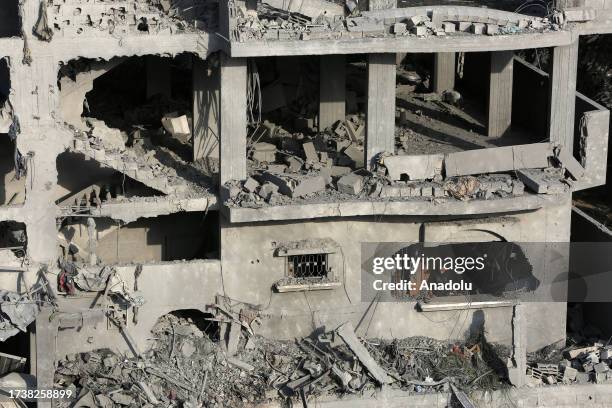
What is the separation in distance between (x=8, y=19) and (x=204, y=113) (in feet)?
16.1

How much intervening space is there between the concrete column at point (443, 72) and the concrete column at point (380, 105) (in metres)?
6.46

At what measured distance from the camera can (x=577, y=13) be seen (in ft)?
118

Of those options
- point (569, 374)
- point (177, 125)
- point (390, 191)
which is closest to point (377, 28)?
point (390, 191)

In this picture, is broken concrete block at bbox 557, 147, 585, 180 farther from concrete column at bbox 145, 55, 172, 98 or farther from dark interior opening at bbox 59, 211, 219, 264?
concrete column at bbox 145, 55, 172, 98

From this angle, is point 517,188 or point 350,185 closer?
point 350,185

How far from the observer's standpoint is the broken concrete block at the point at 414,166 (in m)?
35.9

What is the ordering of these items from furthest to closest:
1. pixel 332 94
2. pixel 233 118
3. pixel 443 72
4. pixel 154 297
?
pixel 443 72 < pixel 332 94 < pixel 154 297 < pixel 233 118

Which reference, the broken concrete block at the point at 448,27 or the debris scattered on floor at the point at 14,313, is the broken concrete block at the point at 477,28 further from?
the debris scattered on floor at the point at 14,313

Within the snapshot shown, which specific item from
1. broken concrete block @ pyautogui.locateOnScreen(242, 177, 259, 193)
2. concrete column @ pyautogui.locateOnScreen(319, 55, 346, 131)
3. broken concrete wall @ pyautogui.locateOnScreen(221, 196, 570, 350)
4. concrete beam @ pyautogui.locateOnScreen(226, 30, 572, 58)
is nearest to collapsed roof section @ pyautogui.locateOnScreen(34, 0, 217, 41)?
concrete beam @ pyautogui.locateOnScreen(226, 30, 572, 58)

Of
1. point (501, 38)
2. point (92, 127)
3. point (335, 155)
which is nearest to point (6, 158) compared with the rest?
point (92, 127)

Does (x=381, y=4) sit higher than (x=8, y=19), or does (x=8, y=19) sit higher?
(x=381, y=4)

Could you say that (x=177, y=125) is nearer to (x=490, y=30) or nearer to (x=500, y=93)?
(x=490, y=30)

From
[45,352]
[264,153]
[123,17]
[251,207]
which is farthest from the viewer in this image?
[264,153]

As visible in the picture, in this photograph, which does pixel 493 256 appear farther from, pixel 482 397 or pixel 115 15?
pixel 115 15
